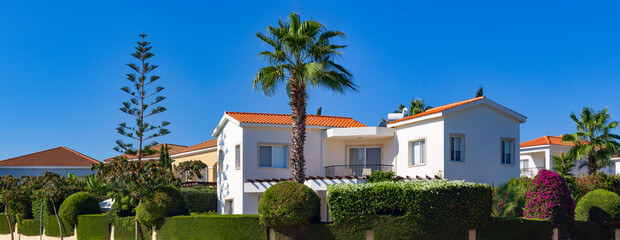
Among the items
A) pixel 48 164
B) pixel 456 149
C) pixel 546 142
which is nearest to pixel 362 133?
pixel 456 149

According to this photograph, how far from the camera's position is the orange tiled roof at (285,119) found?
35.0m

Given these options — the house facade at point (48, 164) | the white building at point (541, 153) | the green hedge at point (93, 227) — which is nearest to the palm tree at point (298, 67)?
the green hedge at point (93, 227)

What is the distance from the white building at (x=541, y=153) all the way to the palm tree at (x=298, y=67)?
19321mm

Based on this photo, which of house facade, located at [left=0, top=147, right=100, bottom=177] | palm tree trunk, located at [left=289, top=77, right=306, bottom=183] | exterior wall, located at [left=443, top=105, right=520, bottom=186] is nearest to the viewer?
palm tree trunk, located at [left=289, top=77, right=306, bottom=183]

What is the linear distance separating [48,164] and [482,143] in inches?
1572

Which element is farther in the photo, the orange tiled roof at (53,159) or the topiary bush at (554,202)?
the orange tiled roof at (53,159)

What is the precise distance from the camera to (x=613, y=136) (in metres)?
37.8

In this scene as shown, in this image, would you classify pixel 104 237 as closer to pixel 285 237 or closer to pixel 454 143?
pixel 285 237

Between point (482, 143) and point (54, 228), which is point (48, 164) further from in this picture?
point (482, 143)

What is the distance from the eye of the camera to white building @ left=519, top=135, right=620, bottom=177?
45000mm

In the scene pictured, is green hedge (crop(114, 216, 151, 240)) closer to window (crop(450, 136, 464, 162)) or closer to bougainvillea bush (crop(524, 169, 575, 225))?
window (crop(450, 136, 464, 162))

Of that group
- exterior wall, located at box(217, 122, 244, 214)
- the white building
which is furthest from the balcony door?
the white building

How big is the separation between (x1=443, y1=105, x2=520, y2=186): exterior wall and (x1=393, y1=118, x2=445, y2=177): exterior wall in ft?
1.11

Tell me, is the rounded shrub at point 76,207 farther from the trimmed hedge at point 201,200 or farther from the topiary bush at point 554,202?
the topiary bush at point 554,202
